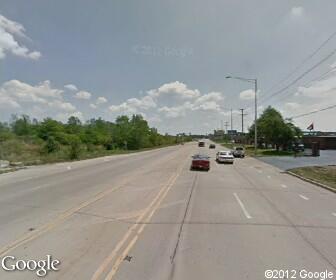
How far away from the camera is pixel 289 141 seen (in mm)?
53438

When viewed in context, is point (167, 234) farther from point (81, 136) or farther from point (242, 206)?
point (81, 136)

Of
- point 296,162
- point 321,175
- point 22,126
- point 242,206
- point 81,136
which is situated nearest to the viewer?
point 242,206

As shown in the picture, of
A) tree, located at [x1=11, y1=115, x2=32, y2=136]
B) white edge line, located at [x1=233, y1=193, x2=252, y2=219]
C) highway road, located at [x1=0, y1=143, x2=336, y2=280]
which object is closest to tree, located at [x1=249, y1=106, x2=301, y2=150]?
highway road, located at [x1=0, y1=143, x2=336, y2=280]

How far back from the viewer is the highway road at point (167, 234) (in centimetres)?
528

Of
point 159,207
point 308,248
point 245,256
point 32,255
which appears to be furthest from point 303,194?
point 32,255

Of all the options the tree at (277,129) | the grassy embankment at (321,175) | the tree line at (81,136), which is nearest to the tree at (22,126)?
the tree line at (81,136)

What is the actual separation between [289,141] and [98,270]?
53.1 m

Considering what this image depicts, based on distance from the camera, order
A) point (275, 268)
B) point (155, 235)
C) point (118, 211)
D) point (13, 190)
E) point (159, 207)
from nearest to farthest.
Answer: point (275, 268) → point (155, 235) → point (118, 211) → point (159, 207) → point (13, 190)

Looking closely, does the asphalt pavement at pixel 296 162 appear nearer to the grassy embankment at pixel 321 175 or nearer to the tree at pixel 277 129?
→ the grassy embankment at pixel 321 175

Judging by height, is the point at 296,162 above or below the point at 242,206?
above

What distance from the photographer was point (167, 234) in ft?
23.5

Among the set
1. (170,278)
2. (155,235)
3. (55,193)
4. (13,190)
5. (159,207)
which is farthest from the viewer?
(13,190)

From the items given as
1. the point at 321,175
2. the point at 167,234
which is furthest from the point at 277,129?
the point at 167,234

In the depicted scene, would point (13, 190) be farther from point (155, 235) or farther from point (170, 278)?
point (170, 278)
